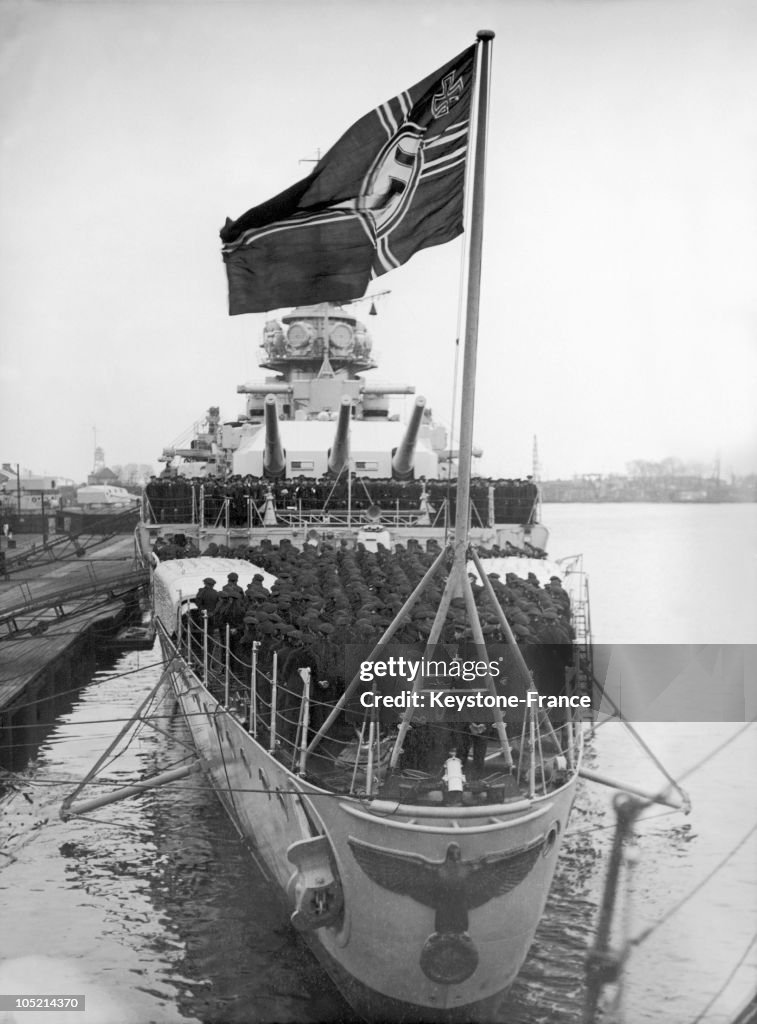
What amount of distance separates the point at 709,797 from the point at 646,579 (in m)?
23.6

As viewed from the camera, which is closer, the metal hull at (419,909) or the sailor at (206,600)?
the metal hull at (419,909)

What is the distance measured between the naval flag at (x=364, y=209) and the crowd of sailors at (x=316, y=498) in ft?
28.8

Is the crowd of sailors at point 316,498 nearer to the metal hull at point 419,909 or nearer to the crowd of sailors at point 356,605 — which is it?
A: the crowd of sailors at point 356,605

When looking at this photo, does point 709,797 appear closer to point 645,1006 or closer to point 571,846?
point 571,846

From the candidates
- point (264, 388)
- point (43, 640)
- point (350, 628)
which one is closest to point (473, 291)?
point (350, 628)

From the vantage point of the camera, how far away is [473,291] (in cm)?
493

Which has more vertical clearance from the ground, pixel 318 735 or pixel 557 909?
pixel 318 735

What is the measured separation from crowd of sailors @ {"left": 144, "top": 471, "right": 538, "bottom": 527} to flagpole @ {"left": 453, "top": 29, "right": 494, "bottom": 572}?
9.60m

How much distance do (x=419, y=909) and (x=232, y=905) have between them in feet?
9.27

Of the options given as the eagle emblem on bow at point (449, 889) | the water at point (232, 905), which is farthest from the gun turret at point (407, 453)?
the eagle emblem on bow at point (449, 889)

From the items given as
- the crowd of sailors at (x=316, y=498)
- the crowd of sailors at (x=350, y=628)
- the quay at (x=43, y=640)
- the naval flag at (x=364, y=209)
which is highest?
the naval flag at (x=364, y=209)

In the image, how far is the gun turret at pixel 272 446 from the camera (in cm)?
1559

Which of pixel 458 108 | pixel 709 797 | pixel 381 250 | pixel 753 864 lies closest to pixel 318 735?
pixel 381 250

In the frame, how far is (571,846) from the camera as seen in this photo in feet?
27.7
